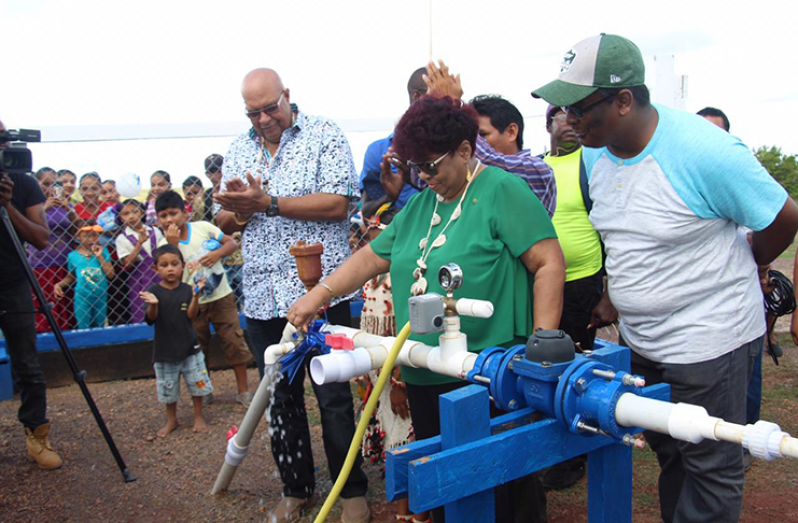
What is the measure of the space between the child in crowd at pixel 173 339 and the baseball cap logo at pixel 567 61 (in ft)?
11.3

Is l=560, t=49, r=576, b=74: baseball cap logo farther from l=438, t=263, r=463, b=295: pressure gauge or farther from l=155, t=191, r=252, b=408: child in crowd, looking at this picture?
l=155, t=191, r=252, b=408: child in crowd

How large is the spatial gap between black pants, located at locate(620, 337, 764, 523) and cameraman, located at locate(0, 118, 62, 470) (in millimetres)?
3625

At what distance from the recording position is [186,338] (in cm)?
480

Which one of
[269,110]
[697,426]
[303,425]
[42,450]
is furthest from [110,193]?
[697,426]

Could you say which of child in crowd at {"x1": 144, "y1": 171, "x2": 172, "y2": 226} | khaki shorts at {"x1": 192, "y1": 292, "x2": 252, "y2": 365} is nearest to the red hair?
khaki shorts at {"x1": 192, "y1": 292, "x2": 252, "y2": 365}

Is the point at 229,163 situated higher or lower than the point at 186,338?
higher

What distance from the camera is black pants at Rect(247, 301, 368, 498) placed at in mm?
3238

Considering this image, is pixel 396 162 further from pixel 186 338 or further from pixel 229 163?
pixel 186 338

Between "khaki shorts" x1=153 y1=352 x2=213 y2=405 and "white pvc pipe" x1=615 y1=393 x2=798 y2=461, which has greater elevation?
"white pvc pipe" x1=615 y1=393 x2=798 y2=461

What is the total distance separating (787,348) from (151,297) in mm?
5603

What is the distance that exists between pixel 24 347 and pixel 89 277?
2132 millimetres

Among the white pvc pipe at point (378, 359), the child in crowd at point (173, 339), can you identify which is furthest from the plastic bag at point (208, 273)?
the white pvc pipe at point (378, 359)

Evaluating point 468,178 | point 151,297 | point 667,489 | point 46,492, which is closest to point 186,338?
point 151,297

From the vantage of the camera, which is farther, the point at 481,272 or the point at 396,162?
the point at 396,162
